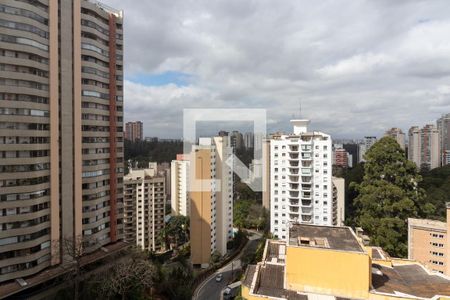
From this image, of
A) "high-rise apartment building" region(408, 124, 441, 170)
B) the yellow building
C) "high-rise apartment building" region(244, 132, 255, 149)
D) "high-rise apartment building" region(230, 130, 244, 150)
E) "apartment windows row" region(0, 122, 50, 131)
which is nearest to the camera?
the yellow building

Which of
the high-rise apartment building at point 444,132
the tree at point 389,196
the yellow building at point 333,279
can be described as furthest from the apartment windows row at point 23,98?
the high-rise apartment building at point 444,132

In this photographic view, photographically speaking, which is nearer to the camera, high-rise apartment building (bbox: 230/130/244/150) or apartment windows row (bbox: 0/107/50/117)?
apartment windows row (bbox: 0/107/50/117)

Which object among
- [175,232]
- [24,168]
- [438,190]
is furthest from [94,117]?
[438,190]

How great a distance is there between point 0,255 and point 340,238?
810cm

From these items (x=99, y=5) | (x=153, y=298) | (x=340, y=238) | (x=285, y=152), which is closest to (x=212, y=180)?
(x=285, y=152)

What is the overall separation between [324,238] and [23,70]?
8446mm

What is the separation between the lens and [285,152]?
16016 mm

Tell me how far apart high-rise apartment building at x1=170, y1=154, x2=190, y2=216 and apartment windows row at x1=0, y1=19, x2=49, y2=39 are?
13874 mm

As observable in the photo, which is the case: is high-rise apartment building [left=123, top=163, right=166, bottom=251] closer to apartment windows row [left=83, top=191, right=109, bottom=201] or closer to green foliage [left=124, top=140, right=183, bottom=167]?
apartment windows row [left=83, top=191, right=109, bottom=201]

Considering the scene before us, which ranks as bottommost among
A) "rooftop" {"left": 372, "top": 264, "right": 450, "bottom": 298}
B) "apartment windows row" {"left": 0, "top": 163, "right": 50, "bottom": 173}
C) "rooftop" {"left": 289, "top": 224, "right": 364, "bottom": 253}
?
"rooftop" {"left": 372, "top": 264, "right": 450, "bottom": 298}

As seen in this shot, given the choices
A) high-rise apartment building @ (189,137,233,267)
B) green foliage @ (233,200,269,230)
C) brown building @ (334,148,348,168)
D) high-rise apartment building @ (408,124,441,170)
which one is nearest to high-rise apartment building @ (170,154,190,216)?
green foliage @ (233,200,269,230)

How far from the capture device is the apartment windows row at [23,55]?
24.6 ft

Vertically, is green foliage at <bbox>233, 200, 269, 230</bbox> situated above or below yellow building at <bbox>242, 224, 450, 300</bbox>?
below

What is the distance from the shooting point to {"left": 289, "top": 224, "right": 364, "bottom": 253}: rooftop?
5342 mm
